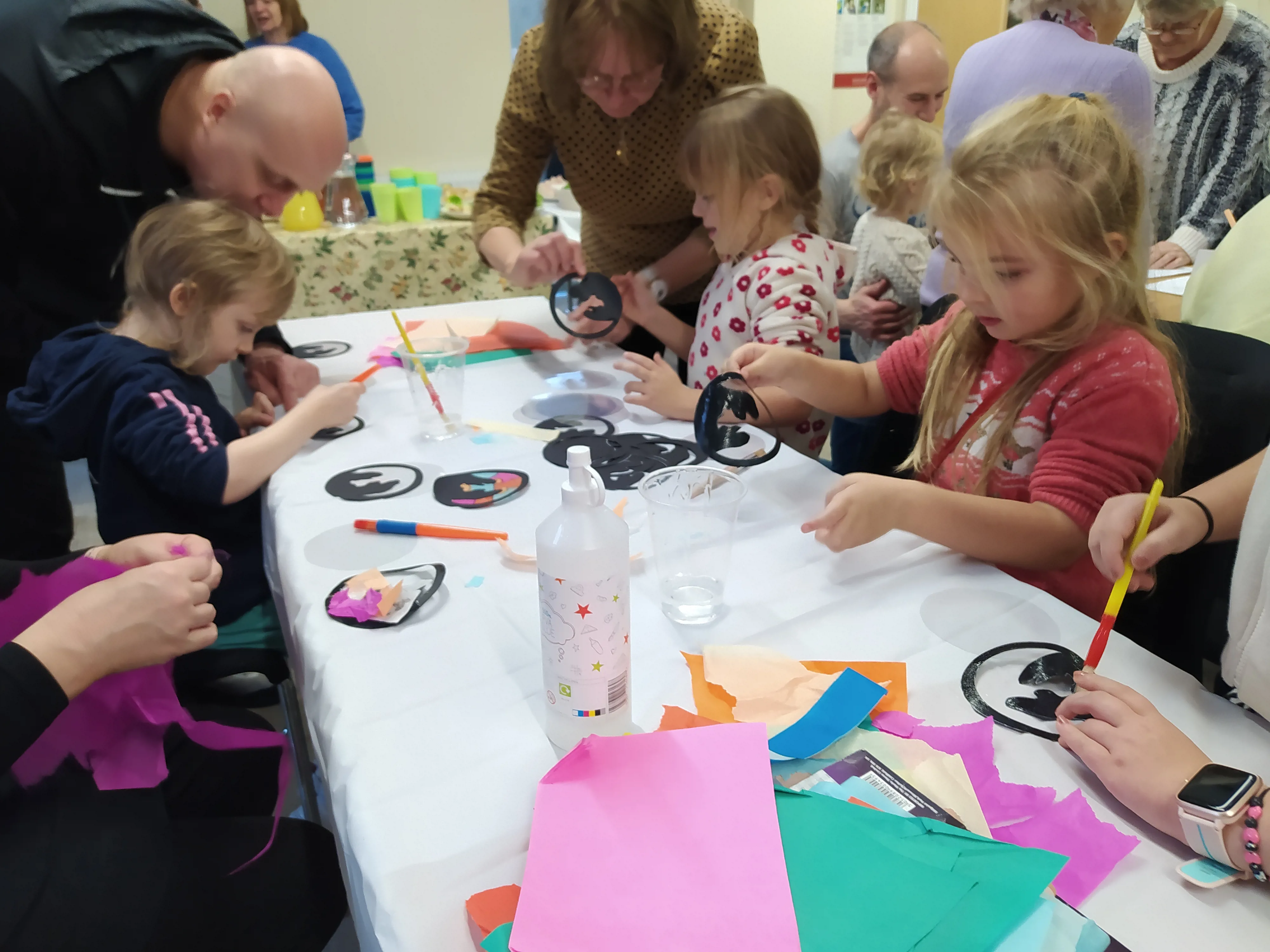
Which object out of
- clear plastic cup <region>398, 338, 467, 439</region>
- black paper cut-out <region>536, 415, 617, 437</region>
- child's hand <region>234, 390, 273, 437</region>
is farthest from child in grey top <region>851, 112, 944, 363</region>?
child's hand <region>234, 390, 273, 437</region>

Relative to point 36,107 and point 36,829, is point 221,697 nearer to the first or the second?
point 36,829

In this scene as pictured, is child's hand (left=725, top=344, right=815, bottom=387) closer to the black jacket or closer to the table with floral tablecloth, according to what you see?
the black jacket

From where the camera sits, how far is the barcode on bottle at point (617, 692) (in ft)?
2.11

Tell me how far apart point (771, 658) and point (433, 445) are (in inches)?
28.3

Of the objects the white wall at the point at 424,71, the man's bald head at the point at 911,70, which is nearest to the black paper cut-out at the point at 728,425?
the man's bald head at the point at 911,70

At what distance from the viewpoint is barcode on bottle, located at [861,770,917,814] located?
612 mm

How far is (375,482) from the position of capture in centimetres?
118

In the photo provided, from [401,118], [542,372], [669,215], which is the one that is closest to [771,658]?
[542,372]

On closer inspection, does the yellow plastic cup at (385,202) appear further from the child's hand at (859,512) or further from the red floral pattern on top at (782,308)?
the child's hand at (859,512)

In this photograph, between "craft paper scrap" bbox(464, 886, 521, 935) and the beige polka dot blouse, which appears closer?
"craft paper scrap" bbox(464, 886, 521, 935)

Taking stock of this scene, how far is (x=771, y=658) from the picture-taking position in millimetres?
781

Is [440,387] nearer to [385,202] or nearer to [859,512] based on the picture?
[859,512]

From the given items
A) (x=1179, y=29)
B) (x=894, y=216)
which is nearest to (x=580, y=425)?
(x=894, y=216)

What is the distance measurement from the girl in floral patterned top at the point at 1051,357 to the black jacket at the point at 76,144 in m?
1.22
